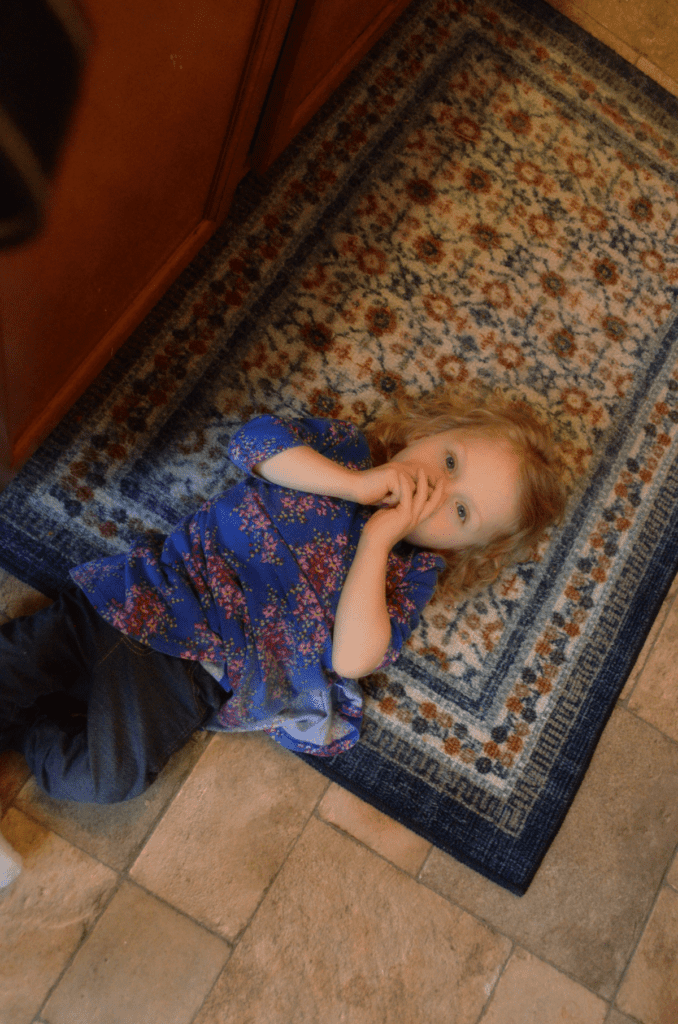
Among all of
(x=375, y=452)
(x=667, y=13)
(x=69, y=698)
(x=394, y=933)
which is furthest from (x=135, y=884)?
(x=667, y=13)

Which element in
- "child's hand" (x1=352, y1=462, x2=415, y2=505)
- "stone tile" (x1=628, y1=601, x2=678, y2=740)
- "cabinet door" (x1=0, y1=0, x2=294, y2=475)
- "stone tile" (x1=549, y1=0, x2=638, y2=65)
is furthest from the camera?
"stone tile" (x1=549, y1=0, x2=638, y2=65)

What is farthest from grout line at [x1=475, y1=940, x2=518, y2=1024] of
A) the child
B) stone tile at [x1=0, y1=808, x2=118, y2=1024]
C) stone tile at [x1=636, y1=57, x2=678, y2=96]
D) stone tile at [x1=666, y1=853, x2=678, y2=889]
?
stone tile at [x1=636, y1=57, x2=678, y2=96]

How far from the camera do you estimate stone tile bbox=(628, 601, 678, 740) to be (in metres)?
1.33

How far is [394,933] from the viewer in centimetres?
117

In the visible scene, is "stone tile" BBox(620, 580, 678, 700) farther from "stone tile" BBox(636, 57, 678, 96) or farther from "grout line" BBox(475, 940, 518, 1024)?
"stone tile" BBox(636, 57, 678, 96)

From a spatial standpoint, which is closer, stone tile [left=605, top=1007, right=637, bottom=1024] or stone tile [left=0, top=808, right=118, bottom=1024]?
stone tile [left=0, top=808, right=118, bottom=1024]

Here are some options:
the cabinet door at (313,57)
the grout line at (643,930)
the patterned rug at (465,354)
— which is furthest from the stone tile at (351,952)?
the cabinet door at (313,57)

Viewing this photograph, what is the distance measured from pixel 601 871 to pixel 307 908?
1.74 ft

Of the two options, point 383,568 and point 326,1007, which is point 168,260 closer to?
point 383,568

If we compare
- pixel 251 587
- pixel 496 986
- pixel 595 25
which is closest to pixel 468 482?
pixel 251 587

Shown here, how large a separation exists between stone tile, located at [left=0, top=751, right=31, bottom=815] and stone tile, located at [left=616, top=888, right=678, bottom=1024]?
1.09m

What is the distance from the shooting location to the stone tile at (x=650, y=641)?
4.39 feet

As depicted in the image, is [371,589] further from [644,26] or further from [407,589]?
[644,26]

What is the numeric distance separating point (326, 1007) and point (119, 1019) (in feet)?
1.05
